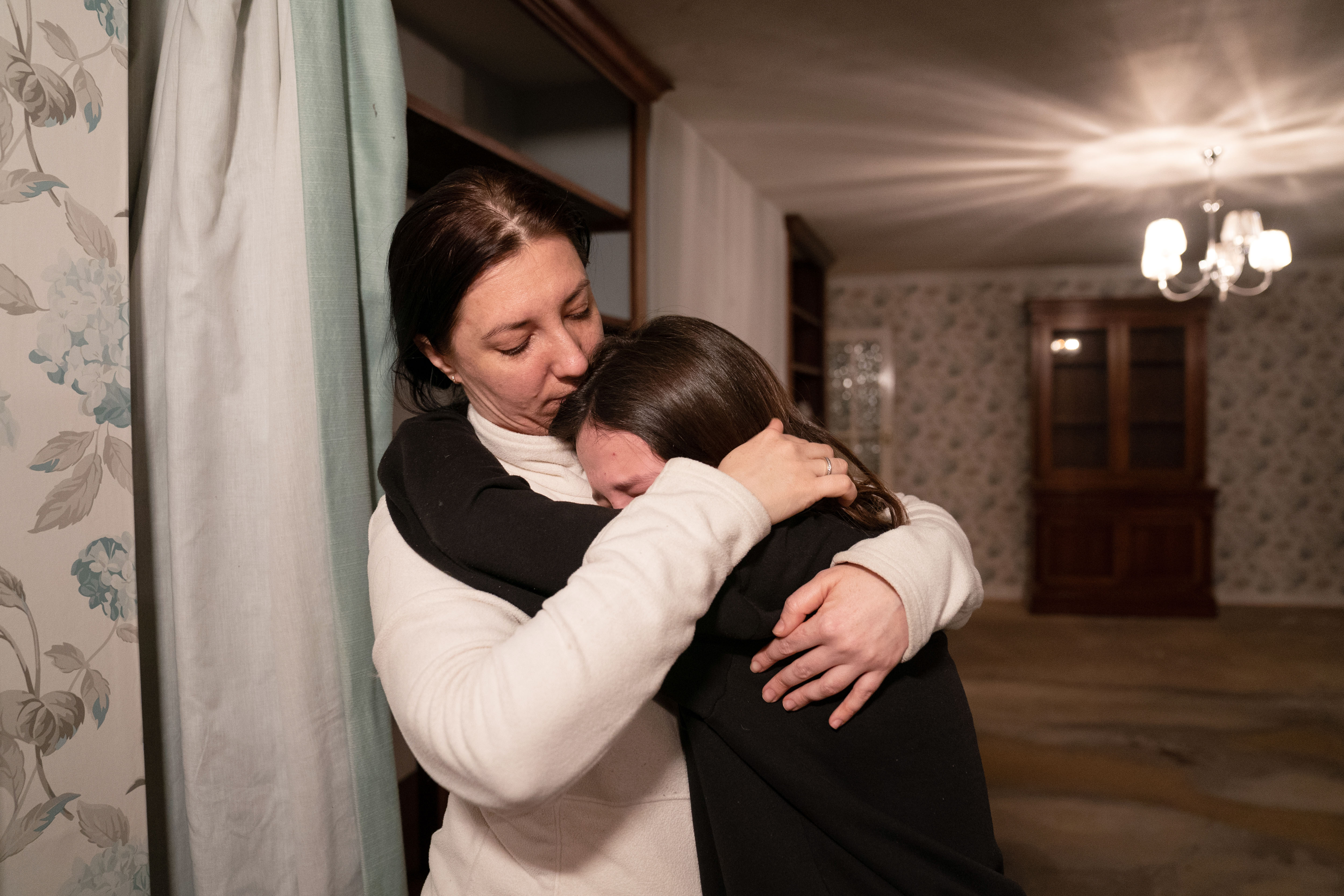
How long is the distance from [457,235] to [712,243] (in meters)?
2.44

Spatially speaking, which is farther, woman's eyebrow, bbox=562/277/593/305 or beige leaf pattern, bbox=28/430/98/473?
woman's eyebrow, bbox=562/277/593/305

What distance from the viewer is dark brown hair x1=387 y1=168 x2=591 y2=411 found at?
930mm

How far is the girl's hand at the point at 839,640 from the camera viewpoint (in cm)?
78

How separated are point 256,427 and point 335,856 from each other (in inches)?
22.8

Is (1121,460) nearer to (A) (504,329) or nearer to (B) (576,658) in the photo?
(A) (504,329)

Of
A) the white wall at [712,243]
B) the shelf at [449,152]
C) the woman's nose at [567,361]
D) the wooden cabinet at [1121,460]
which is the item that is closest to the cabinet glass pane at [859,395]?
the wooden cabinet at [1121,460]

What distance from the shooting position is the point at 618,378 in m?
0.94

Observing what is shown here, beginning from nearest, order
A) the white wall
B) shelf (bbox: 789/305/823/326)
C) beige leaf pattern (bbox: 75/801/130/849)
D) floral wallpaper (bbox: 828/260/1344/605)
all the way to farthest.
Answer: beige leaf pattern (bbox: 75/801/130/849)
the white wall
shelf (bbox: 789/305/823/326)
floral wallpaper (bbox: 828/260/1344/605)

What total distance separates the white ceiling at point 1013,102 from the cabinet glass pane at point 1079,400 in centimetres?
125

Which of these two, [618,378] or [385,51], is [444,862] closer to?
[618,378]

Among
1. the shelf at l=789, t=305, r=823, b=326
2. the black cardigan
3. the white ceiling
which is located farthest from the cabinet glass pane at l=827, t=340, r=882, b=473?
the black cardigan

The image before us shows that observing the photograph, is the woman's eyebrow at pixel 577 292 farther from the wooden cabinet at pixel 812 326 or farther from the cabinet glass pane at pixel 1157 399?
the cabinet glass pane at pixel 1157 399

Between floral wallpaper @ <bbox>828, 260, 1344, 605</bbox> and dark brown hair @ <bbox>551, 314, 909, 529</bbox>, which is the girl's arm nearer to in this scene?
dark brown hair @ <bbox>551, 314, 909, 529</bbox>

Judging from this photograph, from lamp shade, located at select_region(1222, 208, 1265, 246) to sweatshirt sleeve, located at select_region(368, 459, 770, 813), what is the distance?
128 inches
